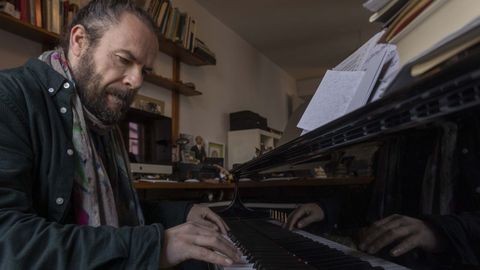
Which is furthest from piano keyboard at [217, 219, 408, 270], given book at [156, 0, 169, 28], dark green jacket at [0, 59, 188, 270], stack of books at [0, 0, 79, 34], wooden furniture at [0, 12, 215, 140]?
book at [156, 0, 169, 28]

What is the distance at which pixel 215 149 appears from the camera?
394 centimetres

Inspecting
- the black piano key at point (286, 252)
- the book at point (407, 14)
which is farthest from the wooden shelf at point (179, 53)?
the book at point (407, 14)

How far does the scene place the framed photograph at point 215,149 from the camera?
383 centimetres

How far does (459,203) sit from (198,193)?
273 cm

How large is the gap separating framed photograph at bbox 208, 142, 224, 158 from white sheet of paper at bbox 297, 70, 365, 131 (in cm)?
289

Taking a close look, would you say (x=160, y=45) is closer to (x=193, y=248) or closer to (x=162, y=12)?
(x=162, y=12)

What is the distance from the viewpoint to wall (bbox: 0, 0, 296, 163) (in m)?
3.50

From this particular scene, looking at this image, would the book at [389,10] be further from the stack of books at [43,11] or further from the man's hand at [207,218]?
the stack of books at [43,11]

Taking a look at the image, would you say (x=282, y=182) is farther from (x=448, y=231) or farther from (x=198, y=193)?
(x=198, y=193)

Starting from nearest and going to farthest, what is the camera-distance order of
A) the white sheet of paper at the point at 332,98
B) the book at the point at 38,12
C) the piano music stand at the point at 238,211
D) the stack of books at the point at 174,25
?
1. the white sheet of paper at the point at 332,98
2. the piano music stand at the point at 238,211
3. the book at the point at 38,12
4. the stack of books at the point at 174,25

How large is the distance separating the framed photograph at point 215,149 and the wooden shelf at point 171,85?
62 centimetres

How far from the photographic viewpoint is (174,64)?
3367 mm

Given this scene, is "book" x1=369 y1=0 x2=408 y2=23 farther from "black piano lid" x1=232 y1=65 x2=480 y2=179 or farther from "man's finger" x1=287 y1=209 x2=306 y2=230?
"man's finger" x1=287 y1=209 x2=306 y2=230

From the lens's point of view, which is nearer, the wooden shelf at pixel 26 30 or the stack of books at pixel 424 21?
the stack of books at pixel 424 21
